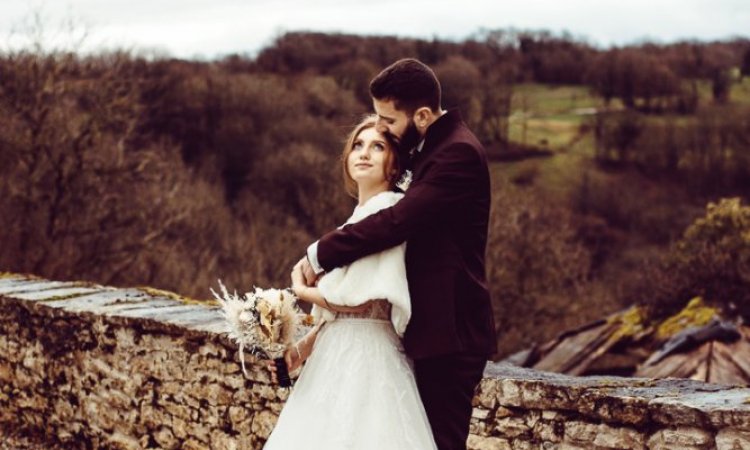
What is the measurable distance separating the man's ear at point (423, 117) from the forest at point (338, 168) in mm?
742

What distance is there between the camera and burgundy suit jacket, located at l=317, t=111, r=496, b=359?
9.49 feet

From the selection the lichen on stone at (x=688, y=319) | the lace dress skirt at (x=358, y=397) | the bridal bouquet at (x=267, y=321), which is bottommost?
the lichen on stone at (x=688, y=319)

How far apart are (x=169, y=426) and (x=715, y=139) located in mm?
44331

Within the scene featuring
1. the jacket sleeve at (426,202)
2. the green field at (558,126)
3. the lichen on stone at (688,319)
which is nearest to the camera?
the jacket sleeve at (426,202)

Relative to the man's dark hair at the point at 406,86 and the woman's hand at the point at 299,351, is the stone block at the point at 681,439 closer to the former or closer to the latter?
the woman's hand at the point at 299,351

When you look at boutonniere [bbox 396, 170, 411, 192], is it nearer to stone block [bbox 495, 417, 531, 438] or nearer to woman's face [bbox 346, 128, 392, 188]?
woman's face [bbox 346, 128, 392, 188]

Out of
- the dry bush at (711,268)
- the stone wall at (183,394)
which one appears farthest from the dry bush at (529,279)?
the stone wall at (183,394)

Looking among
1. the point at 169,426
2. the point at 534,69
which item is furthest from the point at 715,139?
the point at 169,426

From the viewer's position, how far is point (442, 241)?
2941 mm

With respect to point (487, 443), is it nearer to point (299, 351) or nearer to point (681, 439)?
point (681, 439)

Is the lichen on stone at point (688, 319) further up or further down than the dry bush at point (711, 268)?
further down

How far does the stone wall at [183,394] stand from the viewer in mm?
3570

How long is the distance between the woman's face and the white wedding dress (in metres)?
0.09

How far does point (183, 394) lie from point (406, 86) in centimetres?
286
